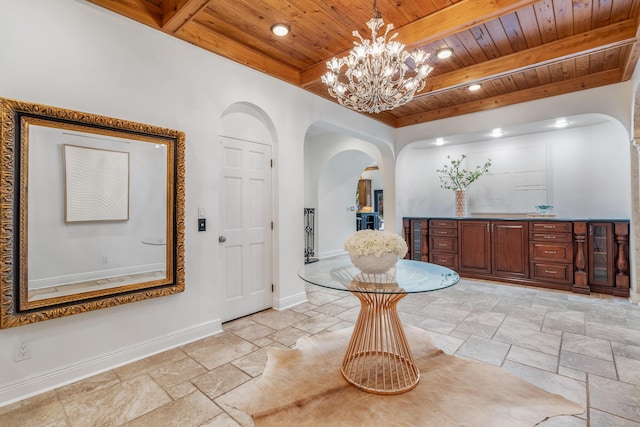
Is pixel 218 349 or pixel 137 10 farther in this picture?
pixel 218 349

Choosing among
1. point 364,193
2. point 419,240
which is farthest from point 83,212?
point 364,193

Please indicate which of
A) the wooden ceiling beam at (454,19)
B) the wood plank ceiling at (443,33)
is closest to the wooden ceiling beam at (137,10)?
the wood plank ceiling at (443,33)

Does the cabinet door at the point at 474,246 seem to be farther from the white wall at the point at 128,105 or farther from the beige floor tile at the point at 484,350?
the white wall at the point at 128,105

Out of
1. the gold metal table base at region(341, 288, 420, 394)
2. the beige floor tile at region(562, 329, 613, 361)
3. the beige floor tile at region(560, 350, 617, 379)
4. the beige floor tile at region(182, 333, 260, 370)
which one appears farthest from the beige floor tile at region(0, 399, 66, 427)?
the beige floor tile at region(562, 329, 613, 361)

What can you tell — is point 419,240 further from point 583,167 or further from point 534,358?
point 534,358

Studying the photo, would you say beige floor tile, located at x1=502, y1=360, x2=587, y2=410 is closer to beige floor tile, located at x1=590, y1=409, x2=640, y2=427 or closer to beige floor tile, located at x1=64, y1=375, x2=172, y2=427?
beige floor tile, located at x1=590, y1=409, x2=640, y2=427

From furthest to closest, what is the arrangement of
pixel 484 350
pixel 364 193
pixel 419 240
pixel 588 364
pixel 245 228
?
pixel 364 193, pixel 419 240, pixel 245 228, pixel 484 350, pixel 588 364

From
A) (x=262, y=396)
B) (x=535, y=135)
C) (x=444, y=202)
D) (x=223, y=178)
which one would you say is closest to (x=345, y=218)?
(x=444, y=202)

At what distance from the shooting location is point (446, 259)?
5.44m

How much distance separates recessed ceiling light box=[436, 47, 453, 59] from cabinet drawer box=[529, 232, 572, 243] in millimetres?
3004

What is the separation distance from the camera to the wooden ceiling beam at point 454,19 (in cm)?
234

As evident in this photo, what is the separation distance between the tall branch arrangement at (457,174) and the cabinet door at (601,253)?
1.89 metres

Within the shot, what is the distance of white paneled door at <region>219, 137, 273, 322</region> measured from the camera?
3.26 metres

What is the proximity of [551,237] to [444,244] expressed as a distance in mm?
1537
